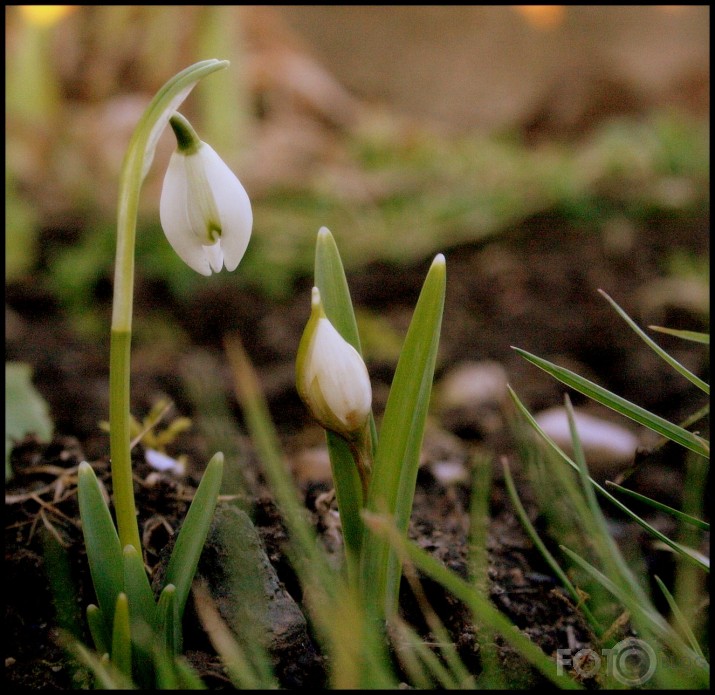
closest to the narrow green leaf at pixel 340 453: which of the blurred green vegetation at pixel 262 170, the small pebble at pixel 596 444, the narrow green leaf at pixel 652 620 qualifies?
the narrow green leaf at pixel 652 620

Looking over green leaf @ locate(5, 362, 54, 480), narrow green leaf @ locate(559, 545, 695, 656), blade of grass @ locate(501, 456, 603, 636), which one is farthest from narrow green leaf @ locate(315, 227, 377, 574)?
green leaf @ locate(5, 362, 54, 480)

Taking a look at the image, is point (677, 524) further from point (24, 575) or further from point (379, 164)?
point (379, 164)

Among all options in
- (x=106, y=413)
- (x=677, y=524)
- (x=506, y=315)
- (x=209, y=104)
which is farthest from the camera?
(x=209, y=104)

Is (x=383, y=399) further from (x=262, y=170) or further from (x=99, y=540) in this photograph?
(x=262, y=170)

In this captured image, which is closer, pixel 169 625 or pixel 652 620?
pixel 652 620

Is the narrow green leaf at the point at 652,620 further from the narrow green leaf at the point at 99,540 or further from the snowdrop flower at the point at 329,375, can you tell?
the narrow green leaf at the point at 99,540

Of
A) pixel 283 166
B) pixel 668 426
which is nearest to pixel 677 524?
pixel 668 426

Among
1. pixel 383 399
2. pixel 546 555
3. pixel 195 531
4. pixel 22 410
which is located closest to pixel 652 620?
pixel 546 555
